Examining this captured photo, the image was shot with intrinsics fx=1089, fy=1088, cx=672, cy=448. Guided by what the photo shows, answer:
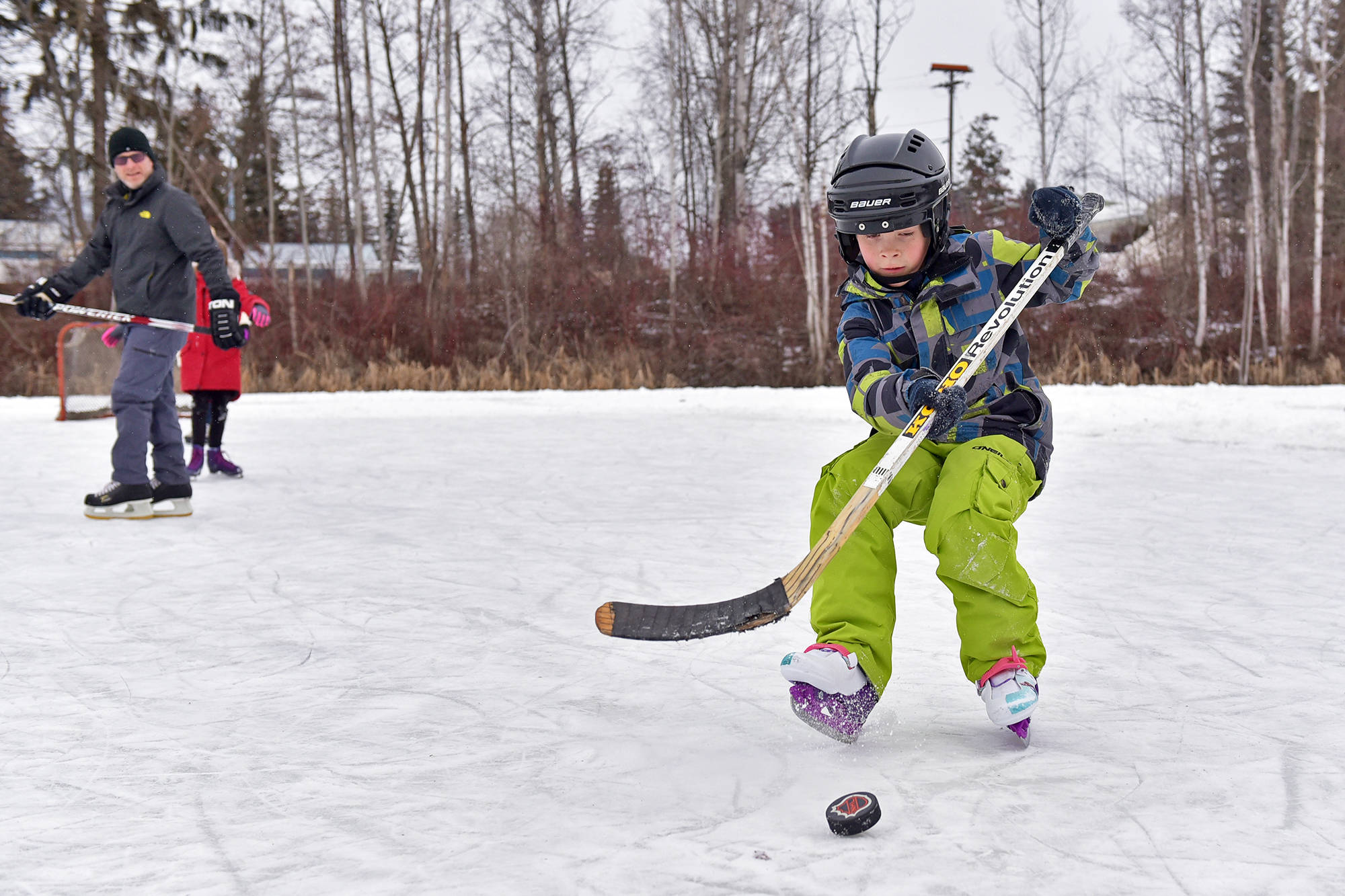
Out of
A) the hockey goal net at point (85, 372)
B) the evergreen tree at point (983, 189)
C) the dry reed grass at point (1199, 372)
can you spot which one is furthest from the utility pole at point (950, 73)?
the hockey goal net at point (85, 372)

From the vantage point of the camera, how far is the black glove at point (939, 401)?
1.65 meters

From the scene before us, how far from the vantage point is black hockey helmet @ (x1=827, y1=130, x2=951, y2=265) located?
1.75 meters

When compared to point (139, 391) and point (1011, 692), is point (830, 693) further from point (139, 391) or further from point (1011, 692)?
point (139, 391)

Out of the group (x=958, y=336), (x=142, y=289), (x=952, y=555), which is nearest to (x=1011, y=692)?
(x=952, y=555)

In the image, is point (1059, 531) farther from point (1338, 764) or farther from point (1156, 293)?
point (1156, 293)

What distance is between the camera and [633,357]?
42.2ft

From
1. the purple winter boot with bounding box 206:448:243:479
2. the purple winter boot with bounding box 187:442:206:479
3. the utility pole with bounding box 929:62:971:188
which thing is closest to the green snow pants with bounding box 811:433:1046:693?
the purple winter boot with bounding box 206:448:243:479

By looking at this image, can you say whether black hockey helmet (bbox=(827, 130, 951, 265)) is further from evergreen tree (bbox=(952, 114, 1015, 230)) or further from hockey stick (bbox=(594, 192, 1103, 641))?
evergreen tree (bbox=(952, 114, 1015, 230))

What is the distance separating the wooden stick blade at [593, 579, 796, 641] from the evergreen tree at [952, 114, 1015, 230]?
12249 millimetres

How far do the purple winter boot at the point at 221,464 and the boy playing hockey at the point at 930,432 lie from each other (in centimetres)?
398

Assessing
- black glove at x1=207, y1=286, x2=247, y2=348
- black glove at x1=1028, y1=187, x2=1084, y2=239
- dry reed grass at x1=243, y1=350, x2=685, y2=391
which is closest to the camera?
black glove at x1=1028, y1=187, x2=1084, y2=239

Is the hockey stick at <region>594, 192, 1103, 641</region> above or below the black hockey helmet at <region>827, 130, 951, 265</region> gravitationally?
below

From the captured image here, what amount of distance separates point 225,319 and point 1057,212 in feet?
10.6

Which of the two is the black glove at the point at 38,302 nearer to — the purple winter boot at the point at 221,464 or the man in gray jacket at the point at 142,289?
the man in gray jacket at the point at 142,289
